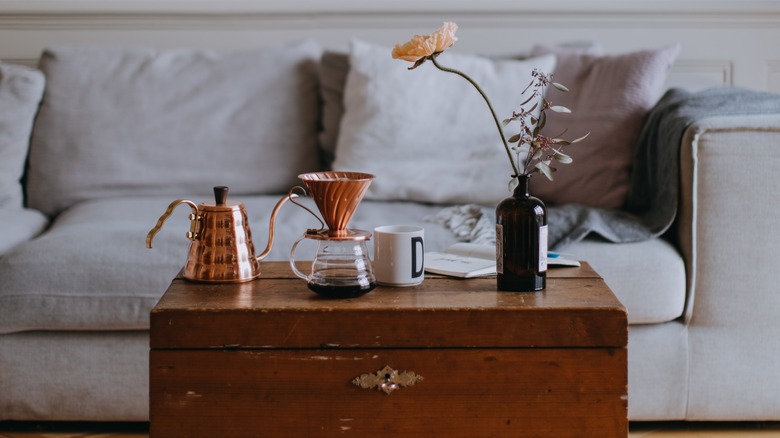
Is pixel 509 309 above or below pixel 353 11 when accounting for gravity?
below

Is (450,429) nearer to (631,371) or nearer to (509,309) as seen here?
(509,309)

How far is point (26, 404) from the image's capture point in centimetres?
168

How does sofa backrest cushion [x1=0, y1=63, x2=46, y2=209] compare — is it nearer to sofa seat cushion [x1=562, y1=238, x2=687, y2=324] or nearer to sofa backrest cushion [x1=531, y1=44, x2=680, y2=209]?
sofa backrest cushion [x1=531, y1=44, x2=680, y2=209]

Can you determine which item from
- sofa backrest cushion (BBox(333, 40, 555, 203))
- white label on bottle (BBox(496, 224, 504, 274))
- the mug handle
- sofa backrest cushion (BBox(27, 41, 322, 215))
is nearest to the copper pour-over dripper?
the mug handle

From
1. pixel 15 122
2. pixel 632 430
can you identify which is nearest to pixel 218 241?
pixel 632 430

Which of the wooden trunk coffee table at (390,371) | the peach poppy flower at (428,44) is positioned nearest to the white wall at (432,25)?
the peach poppy flower at (428,44)

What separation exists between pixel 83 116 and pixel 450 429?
155cm

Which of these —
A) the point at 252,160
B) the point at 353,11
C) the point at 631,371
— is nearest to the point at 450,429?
the point at 631,371

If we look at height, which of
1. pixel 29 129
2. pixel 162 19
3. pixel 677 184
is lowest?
pixel 677 184

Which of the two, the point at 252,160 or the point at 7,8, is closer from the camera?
the point at 252,160

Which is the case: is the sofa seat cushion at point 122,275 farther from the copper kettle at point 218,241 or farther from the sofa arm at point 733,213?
the copper kettle at point 218,241

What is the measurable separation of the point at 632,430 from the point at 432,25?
140cm

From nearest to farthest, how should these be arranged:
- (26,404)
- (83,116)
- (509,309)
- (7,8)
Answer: (509,309) → (26,404) → (83,116) → (7,8)

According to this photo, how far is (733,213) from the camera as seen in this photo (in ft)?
5.56
